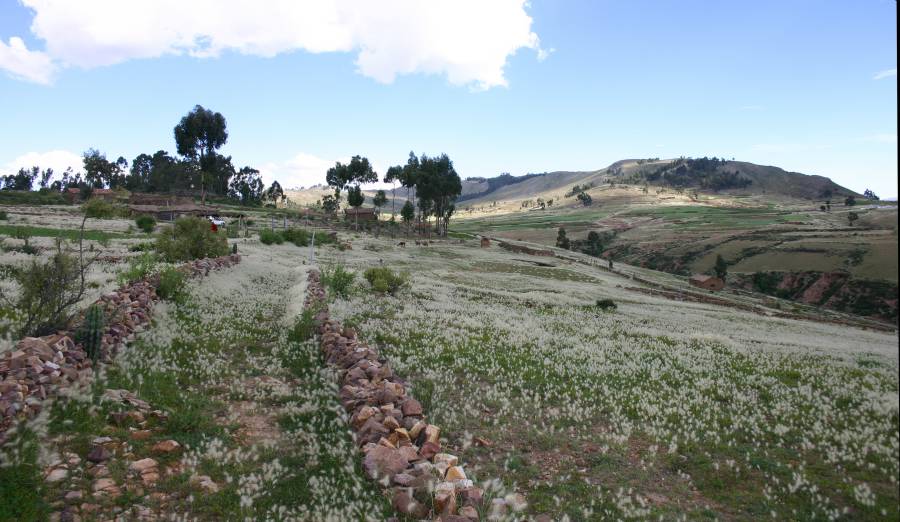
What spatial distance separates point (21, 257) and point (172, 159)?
532ft

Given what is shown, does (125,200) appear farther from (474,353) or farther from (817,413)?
(817,413)

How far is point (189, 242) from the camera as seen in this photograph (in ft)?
97.8

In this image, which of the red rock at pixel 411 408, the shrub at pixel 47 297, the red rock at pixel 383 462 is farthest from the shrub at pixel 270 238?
the red rock at pixel 383 462

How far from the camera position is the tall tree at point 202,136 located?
115 m

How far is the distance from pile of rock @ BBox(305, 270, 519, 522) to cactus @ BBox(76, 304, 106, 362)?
188 inches

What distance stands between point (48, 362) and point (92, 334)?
1.48 m

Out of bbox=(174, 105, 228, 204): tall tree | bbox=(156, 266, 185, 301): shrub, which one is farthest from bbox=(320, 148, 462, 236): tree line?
bbox=(156, 266, 185, 301): shrub

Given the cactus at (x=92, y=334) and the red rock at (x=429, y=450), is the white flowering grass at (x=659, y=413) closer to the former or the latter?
the red rock at (x=429, y=450)

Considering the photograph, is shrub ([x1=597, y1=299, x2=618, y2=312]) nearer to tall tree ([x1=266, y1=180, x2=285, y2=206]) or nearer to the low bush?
the low bush

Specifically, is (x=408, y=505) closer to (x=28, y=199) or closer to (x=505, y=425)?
(x=505, y=425)

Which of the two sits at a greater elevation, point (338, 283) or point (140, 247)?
point (140, 247)

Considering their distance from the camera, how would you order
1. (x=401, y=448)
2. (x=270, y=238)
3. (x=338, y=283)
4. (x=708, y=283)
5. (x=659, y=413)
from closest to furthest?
(x=401, y=448) → (x=659, y=413) → (x=338, y=283) → (x=270, y=238) → (x=708, y=283)

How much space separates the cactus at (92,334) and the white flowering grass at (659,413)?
634cm

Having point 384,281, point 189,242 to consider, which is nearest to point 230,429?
point 384,281
